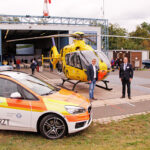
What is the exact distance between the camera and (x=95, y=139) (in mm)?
5164

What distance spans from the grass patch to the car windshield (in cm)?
112

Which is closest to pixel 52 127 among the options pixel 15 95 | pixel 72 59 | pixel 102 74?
pixel 15 95

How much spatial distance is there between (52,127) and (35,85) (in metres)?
1.43

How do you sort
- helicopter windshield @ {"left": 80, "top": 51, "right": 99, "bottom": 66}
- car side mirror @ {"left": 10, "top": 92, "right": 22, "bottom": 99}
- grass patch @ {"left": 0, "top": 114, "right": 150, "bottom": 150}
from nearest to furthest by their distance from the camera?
grass patch @ {"left": 0, "top": 114, "right": 150, "bottom": 150} → car side mirror @ {"left": 10, "top": 92, "right": 22, "bottom": 99} → helicopter windshield @ {"left": 80, "top": 51, "right": 99, "bottom": 66}

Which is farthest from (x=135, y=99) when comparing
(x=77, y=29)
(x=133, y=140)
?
(x=77, y=29)

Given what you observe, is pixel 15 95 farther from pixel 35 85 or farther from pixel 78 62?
pixel 78 62

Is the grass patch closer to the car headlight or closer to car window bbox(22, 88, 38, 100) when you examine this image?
the car headlight

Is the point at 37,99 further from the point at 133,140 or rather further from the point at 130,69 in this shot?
the point at 130,69

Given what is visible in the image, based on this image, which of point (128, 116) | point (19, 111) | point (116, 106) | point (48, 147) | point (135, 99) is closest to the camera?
point (48, 147)

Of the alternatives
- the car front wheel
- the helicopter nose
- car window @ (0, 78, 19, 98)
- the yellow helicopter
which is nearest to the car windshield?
car window @ (0, 78, 19, 98)

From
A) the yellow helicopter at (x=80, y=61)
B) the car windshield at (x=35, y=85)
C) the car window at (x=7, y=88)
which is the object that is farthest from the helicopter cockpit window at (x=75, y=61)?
the car window at (x=7, y=88)

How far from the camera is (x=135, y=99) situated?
999cm

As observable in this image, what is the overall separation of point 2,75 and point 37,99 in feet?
4.01

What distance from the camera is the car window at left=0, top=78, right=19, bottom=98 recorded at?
18.4 feet
